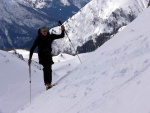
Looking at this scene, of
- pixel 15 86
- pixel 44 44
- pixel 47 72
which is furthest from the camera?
pixel 15 86

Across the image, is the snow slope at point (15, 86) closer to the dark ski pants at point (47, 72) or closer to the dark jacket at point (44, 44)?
the dark ski pants at point (47, 72)

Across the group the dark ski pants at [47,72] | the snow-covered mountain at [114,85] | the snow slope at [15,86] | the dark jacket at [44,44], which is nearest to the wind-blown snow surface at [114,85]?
the snow-covered mountain at [114,85]

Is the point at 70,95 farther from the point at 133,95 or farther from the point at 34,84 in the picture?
the point at 34,84

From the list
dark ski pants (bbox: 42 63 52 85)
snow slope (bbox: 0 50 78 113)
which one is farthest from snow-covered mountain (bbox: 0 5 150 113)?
snow slope (bbox: 0 50 78 113)

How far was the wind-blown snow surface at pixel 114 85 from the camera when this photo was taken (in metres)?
7.33

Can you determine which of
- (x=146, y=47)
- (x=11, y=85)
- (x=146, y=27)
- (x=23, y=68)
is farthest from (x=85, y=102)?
(x=23, y=68)

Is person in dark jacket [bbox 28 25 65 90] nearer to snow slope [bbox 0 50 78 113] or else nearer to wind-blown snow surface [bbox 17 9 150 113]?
wind-blown snow surface [bbox 17 9 150 113]

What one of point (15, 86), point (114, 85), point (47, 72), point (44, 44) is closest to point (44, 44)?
point (44, 44)

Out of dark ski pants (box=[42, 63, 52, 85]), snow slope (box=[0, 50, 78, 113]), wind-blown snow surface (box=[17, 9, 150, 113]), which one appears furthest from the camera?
snow slope (box=[0, 50, 78, 113])

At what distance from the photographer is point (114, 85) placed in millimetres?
8773

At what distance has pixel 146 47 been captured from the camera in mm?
9992

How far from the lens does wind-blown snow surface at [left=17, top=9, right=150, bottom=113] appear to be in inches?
289

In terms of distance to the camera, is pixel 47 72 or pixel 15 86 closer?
pixel 47 72

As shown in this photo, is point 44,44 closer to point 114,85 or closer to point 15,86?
point 114,85
